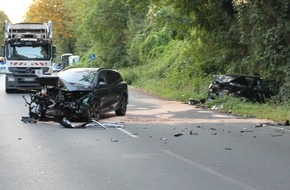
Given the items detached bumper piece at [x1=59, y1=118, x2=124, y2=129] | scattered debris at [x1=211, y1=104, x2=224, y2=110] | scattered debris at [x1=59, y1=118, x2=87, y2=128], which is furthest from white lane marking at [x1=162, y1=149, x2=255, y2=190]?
scattered debris at [x1=211, y1=104, x2=224, y2=110]

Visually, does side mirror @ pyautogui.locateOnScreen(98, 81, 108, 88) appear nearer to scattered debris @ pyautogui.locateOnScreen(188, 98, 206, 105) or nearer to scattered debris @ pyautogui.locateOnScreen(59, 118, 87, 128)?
scattered debris @ pyautogui.locateOnScreen(59, 118, 87, 128)

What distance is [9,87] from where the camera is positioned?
27984mm

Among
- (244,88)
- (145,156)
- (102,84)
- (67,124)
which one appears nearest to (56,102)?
(67,124)

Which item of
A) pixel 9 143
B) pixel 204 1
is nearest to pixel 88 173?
pixel 9 143

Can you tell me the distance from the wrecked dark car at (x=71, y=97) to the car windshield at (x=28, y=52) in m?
11.6

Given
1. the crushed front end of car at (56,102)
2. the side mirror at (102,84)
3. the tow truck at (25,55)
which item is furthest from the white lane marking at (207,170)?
the tow truck at (25,55)

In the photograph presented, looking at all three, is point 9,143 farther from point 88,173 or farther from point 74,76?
point 74,76

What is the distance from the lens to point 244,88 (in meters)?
22.5

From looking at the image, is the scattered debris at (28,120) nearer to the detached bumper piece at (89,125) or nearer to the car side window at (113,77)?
the detached bumper piece at (89,125)

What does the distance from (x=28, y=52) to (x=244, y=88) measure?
1193 centimetres

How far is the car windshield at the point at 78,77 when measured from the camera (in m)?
15.8

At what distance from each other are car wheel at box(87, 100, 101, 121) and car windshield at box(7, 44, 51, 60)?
41.9 feet

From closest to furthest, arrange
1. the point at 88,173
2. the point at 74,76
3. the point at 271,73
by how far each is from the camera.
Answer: the point at 88,173
the point at 74,76
the point at 271,73

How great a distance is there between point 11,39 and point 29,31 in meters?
1.32
